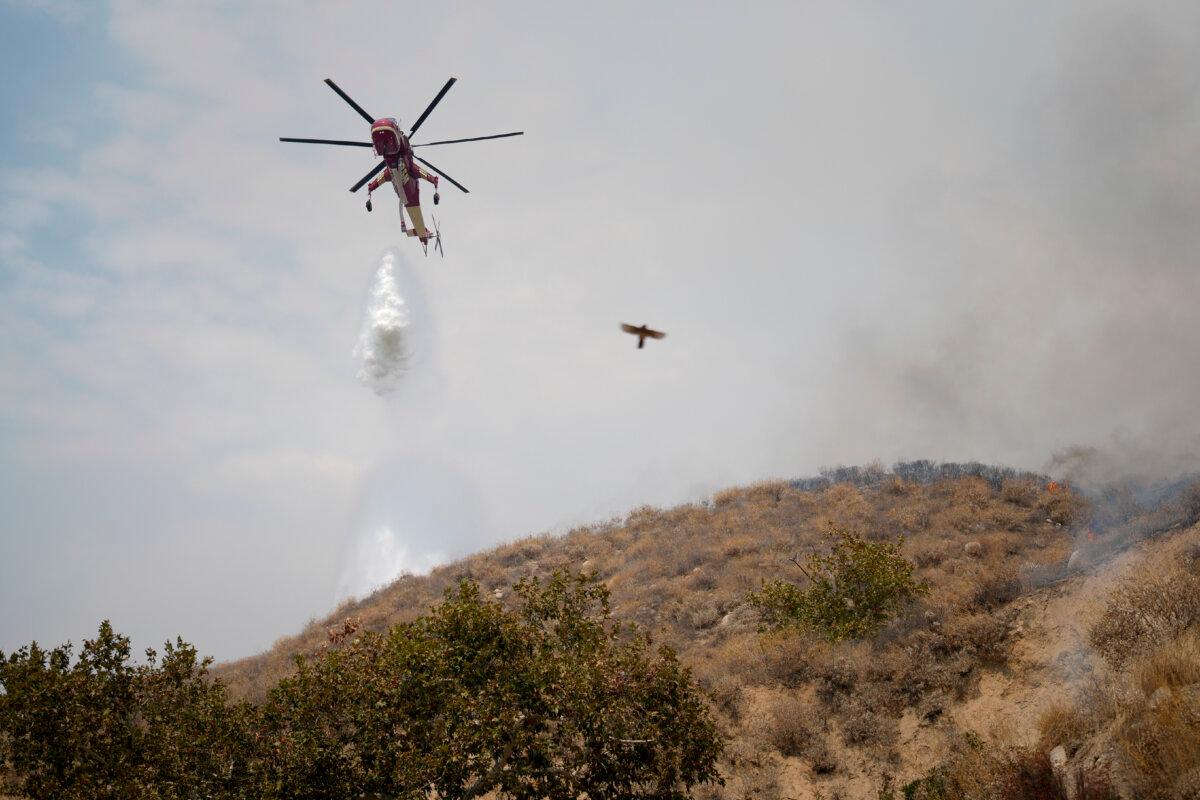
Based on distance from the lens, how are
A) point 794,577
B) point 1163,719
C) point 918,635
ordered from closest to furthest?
point 1163,719, point 918,635, point 794,577

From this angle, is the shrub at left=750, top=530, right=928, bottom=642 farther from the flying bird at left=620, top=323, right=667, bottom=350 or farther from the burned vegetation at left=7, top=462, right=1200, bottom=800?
the flying bird at left=620, top=323, right=667, bottom=350

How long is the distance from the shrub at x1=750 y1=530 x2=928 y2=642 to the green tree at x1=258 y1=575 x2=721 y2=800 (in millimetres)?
10652

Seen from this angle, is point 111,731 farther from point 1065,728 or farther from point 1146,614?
point 1146,614

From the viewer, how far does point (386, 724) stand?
13.3m

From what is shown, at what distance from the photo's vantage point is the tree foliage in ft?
41.2

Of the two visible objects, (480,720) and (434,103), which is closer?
(480,720)

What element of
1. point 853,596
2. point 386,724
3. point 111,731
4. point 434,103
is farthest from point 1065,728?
point 434,103

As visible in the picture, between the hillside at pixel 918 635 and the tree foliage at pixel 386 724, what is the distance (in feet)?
6.06

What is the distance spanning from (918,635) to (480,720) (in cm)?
1550

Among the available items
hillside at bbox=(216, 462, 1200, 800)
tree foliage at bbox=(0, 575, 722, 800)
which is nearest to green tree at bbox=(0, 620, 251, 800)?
tree foliage at bbox=(0, 575, 722, 800)

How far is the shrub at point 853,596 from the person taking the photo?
2316 centimetres

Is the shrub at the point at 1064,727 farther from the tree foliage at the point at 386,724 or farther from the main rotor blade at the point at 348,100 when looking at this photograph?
the main rotor blade at the point at 348,100

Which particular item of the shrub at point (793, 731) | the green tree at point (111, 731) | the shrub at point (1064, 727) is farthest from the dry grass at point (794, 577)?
the green tree at point (111, 731)

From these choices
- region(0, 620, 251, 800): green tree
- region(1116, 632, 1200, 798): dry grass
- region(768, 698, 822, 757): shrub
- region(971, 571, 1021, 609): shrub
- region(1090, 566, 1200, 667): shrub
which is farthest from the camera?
region(971, 571, 1021, 609): shrub
